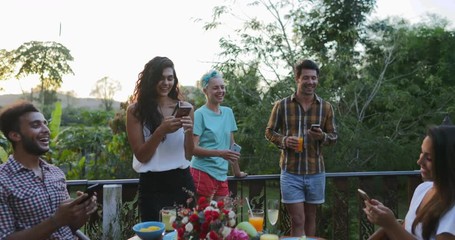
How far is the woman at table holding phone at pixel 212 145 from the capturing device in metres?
2.79

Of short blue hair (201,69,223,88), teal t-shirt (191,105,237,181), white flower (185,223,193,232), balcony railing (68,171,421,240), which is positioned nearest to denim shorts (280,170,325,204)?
balcony railing (68,171,421,240)

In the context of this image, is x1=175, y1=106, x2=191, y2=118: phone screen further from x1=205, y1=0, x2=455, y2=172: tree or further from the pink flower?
x1=205, y1=0, x2=455, y2=172: tree

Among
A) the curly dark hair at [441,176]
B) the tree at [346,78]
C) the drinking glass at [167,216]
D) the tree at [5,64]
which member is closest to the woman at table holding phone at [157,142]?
the drinking glass at [167,216]

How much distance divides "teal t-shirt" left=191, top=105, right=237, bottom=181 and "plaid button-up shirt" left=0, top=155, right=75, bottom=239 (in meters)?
1.00

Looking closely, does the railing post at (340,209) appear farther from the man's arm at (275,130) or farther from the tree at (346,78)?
the tree at (346,78)

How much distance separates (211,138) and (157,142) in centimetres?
54

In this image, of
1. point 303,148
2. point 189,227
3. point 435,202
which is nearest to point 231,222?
point 189,227

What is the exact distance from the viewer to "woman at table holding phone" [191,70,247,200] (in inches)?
110

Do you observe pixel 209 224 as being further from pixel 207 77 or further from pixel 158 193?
pixel 207 77

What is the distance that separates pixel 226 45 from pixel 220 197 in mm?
3704

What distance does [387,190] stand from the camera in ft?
11.3

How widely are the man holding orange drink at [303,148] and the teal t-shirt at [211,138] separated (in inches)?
17.3

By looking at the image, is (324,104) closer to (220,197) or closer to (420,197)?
(220,197)

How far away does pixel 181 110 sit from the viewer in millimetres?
2334
